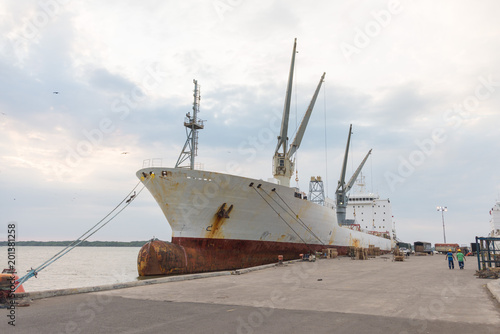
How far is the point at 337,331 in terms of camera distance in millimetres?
5344

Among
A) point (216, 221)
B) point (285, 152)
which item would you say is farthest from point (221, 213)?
point (285, 152)

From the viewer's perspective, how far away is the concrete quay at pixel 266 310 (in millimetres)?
5609

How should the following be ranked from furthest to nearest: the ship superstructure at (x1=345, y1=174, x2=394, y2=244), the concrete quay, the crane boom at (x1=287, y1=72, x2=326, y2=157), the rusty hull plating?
the ship superstructure at (x1=345, y1=174, x2=394, y2=244)
the crane boom at (x1=287, y1=72, x2=326, y2=157)
the rusty hull plating
the concrete quay

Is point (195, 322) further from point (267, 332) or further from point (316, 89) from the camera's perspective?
point (316, 89)

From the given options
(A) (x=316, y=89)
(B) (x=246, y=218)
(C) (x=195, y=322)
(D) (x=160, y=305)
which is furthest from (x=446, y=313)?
(A) (x=316, y=89)

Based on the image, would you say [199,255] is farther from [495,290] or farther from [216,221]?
[495,290]

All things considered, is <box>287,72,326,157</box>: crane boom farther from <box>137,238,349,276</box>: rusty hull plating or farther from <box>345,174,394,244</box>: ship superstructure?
<box>345,174,394,244</box>: ship superstructure

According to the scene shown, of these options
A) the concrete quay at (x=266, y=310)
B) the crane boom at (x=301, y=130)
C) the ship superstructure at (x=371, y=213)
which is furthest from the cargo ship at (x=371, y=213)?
the concrete quay at (x=266, y=310)

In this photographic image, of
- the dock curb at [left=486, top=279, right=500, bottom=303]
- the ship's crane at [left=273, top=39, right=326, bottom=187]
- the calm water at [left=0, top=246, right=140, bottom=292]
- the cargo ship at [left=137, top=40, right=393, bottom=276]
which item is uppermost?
the ship's crane at [left=273, top=39, right=326, bottom=187]

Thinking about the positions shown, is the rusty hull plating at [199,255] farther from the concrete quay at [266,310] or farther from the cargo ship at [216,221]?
the concrete quay at [266,310]

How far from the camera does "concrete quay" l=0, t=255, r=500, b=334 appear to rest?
561 centimetres

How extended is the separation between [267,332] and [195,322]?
4.56 feet

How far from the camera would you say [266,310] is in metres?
7.05

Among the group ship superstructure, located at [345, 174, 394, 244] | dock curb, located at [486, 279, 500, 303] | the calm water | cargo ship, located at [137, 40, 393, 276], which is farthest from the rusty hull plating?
ship superstructure, located at [345, 174, 394, 244]
